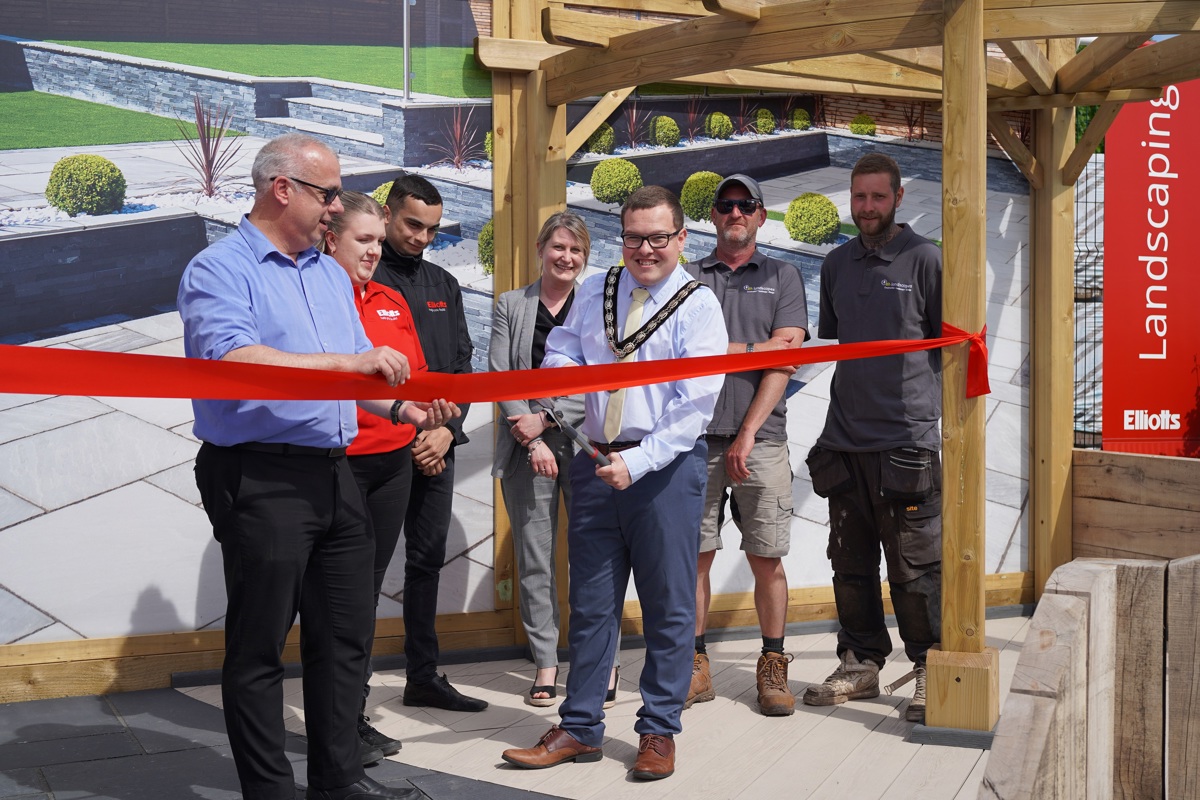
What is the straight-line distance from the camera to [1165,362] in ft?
19.2

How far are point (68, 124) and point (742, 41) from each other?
2.48 metres

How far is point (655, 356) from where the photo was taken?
349 centimetres

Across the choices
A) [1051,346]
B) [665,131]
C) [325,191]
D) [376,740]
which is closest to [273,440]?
[325,191]

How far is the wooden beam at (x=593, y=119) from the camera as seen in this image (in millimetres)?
4926

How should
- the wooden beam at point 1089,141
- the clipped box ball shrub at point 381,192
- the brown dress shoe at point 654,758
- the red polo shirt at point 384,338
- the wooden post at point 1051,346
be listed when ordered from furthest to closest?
the wooden post at point 1051,346
the wooden beam at point 1089,141
the clipped box ball shrub at point 381,192
the red polo shirt at point 384,338
the brown dress shoe at point 654,758

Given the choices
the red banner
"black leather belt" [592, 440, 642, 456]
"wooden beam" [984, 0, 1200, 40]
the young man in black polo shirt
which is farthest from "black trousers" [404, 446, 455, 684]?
the red banner

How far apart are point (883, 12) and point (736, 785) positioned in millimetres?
2389

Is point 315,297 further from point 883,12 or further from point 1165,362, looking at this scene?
point 1165,362

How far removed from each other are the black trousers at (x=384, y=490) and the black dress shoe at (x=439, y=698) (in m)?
0.51

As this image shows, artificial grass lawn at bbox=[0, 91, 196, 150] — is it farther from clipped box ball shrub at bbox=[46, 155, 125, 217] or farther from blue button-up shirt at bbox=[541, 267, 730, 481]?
blue button-up shirt at bbox=[541, 267, 730, 481]

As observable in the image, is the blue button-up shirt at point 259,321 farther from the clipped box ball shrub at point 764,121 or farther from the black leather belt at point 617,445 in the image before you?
the clipped box ball shrub at point 764,121

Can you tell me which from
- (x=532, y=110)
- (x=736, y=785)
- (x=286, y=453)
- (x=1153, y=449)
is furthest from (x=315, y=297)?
(x=1153, y=449)

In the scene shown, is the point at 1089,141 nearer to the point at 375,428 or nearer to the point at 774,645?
the point at 774,645

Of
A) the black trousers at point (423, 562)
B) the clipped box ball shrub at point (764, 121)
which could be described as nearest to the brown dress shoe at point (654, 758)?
the black trousers at point (423, 562)
